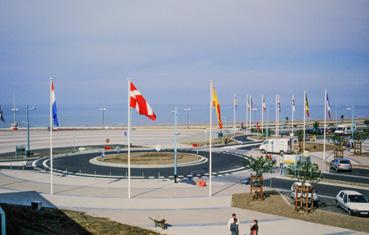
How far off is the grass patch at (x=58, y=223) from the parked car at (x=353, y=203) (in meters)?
11.4

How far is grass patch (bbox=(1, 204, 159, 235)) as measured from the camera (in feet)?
55.5

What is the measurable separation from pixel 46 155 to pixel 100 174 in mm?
17159

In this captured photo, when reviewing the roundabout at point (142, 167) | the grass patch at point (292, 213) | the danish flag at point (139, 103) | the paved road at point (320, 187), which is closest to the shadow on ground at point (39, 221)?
the danish flag at point (139, 103)

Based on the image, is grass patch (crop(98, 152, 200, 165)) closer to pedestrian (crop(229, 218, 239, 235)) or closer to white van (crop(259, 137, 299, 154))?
white van (crop(259, 137, 299, 154))

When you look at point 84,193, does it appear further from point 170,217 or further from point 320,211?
point 320,211

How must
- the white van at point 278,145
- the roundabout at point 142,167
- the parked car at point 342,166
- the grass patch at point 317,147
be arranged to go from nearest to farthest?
the roundabout at point 142,167
the parked car at point 342,166
the white van at point 278,145
the grass patch at point 317,147

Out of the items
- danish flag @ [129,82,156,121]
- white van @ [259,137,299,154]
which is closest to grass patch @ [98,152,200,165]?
white van @ [259,137,299,154]

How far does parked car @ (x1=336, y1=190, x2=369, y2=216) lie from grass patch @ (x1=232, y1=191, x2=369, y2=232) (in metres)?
0.41

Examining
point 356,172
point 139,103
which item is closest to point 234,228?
point 139,103

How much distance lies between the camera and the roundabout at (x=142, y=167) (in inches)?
1385

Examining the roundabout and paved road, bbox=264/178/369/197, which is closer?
paved road, bbox=264/178/369/197

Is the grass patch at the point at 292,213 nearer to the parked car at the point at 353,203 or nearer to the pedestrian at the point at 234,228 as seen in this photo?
the parked car at the point at 353,203

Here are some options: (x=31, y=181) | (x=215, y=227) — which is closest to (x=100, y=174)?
(x=31, y=181)

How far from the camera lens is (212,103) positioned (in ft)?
84.1
